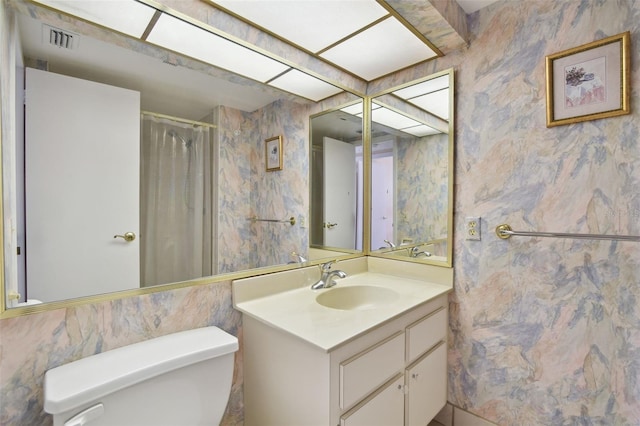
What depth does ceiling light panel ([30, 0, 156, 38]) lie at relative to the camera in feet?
3.24

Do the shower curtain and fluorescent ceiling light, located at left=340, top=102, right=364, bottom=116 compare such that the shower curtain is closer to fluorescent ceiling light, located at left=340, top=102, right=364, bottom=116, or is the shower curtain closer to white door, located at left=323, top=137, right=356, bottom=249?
white door, located at left=323, top=137, right=356, bottom=249

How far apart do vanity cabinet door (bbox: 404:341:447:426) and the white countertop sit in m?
0.29

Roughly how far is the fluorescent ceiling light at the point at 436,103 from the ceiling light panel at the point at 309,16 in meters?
0.54

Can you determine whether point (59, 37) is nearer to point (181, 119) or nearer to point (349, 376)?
point (181, 119)

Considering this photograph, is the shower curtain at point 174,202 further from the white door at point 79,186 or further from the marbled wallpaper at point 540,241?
the marbled wallpaper at point 540,241

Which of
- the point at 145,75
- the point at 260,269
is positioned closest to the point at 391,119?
the point at 260,269

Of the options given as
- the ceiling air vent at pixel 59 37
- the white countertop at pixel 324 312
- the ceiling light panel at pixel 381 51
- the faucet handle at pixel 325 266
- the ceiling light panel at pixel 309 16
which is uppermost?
the ceiling light panel at pixel 309 16

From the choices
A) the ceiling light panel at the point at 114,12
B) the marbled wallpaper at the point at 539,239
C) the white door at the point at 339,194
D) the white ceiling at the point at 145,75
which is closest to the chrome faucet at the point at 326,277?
the white door at the point at 339,194

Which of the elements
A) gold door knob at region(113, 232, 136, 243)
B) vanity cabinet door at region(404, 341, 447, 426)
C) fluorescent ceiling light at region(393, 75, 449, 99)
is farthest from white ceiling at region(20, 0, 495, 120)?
vanity cabinet door at region(404, 341, 447, 426)

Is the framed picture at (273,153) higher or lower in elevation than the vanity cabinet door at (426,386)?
higher

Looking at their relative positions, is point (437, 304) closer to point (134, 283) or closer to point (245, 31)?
point (134, 283)

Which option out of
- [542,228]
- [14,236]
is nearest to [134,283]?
[14,236]

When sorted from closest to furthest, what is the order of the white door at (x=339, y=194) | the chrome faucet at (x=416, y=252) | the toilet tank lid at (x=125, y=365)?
the toilet tank lid at (x=125, y=365) < the chrome faucet at (x=416, y=252) < the white door at (x=339, y=194)

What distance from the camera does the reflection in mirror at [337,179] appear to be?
1.84 metres
